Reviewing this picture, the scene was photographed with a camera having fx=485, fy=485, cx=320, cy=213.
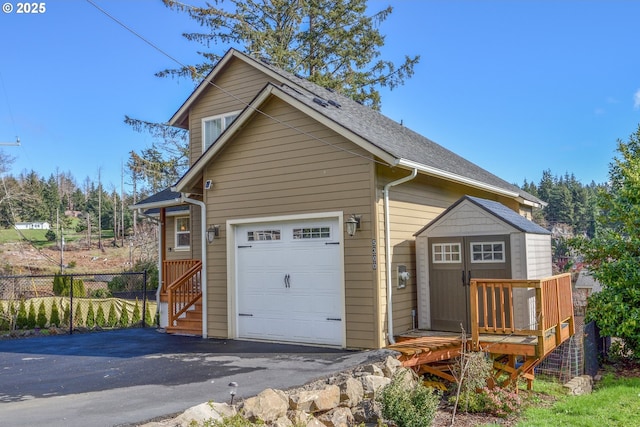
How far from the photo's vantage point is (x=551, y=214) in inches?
1973

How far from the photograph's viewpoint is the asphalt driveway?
4.84 m

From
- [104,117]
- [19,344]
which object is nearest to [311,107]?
[19,344]

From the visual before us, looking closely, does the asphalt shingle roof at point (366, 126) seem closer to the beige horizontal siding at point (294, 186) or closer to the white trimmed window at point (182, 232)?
the beige horizontal siding at point (294, 186)

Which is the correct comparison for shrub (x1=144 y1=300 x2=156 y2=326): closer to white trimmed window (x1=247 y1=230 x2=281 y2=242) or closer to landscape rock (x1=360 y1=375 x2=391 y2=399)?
white trimmed window (x1=247 y1=230 x2=281 y2=242)

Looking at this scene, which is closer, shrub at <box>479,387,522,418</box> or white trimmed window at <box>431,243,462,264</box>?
shrub at <box>479,387,522,418</box>

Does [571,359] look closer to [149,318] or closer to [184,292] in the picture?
[184,292]

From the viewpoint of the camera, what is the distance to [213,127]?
12.3 metres

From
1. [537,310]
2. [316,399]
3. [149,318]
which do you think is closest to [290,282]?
[316,399]

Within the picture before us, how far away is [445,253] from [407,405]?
3707mm

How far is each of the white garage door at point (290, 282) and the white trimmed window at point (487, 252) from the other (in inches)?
89.4

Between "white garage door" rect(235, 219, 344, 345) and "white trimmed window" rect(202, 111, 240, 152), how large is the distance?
3675mm

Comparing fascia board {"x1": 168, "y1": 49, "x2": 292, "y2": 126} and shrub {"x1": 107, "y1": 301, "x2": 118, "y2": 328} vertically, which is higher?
fascia board {"x1": 168, "y1": 49, "x2": 292, "y2": 126}

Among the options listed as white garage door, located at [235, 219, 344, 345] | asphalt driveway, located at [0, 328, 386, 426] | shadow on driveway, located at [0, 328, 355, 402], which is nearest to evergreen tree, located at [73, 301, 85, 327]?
shadow on driveway, located at [0, 328, 355, 402]

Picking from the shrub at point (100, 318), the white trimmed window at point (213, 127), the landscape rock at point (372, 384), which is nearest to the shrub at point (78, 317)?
the shrub at point (100, 318)
